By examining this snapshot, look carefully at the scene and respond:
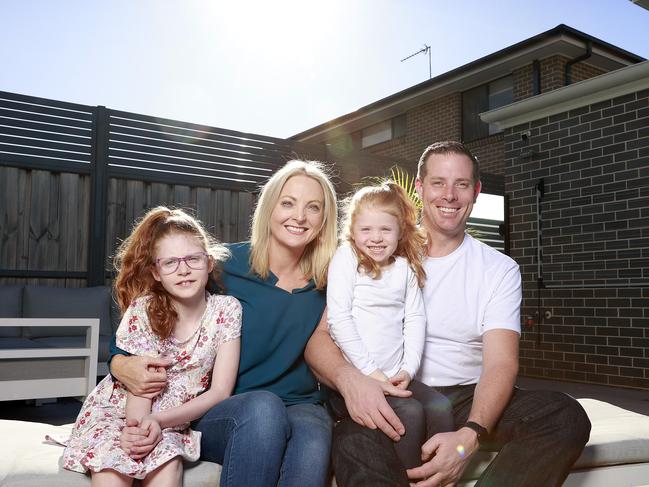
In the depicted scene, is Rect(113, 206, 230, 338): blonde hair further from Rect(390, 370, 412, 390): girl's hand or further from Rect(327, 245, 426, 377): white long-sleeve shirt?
Rect(390, 370, 412, 390): girl's hand

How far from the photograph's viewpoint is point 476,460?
1874mm

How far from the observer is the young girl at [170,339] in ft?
5.40

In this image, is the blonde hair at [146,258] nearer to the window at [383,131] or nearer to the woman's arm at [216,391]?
the woman's arm at [216,391]

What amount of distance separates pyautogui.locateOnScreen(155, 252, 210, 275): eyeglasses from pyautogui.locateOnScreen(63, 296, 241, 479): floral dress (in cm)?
11

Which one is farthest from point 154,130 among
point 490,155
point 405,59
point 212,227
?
point 405,59

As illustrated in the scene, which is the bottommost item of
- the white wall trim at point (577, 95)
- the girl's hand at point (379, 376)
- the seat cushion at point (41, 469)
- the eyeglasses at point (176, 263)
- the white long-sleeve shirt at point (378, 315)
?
the seat cushion at point (41, 469)

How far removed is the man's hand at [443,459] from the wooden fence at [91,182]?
13.9ft

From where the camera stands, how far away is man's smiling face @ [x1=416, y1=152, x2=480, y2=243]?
2.10m

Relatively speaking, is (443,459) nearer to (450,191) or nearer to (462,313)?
(462,313)

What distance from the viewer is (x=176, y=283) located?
1859 millimetres

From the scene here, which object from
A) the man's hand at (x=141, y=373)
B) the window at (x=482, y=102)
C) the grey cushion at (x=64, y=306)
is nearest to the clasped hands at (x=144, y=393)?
the man's hand at (x=141, y=373)

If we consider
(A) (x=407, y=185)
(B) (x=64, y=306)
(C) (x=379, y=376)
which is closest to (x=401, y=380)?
(C) (x=379, y=376)

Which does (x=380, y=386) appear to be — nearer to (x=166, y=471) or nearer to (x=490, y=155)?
(x=166, y=471)

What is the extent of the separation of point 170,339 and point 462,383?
0.93m
